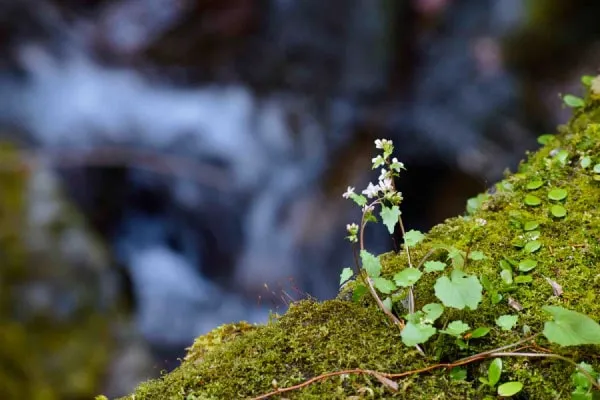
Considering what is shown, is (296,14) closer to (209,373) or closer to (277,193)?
(277,193)

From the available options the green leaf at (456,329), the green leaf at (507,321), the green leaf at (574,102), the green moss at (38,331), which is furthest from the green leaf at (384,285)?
the green moss at (38,331)

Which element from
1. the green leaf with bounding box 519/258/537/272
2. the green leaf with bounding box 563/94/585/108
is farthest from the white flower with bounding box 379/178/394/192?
the green leaf with bounding box 563/94/585/108

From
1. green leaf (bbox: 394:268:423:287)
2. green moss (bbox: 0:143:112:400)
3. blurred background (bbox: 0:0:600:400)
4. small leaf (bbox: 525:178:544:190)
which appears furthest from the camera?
blurred background (bbox: 0:0:600:400)

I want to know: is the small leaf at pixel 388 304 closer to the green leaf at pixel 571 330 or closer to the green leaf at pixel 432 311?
the green leaf at pixel 432 311

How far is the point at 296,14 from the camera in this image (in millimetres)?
9508

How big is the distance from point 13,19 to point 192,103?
334 cm

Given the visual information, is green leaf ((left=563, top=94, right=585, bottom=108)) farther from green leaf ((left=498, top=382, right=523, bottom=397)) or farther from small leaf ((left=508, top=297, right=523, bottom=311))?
green leaf ((left=498, top=382, right=523, bottom=397))

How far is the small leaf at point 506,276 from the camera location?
1754mm

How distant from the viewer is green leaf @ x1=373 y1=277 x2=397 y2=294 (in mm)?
1703

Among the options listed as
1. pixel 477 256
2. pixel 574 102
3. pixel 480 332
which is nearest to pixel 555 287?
pixel 477 256

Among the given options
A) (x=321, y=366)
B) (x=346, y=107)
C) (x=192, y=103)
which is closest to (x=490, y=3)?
(x=346, y=107)

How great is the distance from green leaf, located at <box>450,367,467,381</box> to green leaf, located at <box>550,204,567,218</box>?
86cm

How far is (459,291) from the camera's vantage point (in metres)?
1.54

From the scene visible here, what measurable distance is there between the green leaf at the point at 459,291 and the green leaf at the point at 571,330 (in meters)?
0.20
